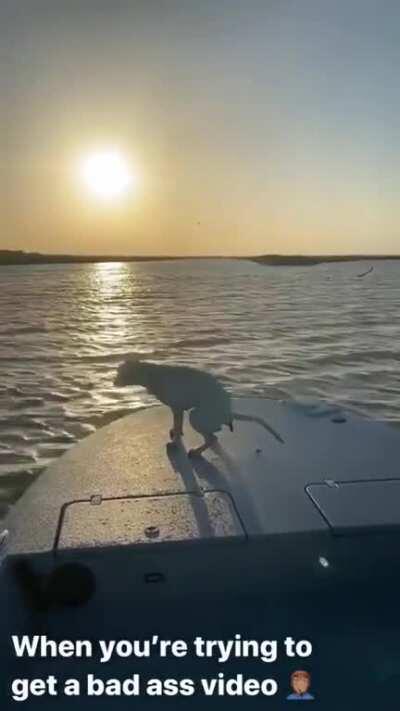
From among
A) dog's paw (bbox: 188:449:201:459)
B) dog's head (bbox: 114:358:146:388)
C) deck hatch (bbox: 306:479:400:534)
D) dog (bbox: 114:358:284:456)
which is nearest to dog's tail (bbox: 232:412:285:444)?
dog (bbox: 114:358:284:456)

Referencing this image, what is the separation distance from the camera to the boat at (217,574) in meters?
3.74

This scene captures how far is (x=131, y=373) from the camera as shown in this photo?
6906mm

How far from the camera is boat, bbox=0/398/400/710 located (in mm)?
3738

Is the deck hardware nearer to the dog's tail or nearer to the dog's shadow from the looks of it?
the dog's shadow

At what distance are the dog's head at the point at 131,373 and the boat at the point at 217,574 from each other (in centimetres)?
161

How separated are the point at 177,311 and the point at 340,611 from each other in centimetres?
3338

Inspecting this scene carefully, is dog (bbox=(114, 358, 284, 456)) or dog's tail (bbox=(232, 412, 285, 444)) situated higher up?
dog (bbox=(114, 358, 284, 456))

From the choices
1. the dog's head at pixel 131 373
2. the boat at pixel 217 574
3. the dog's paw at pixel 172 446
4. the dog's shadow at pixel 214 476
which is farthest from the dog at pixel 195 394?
the boat at pixel 217 574

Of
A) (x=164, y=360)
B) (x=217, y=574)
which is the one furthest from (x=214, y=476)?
(x=164, y=360)

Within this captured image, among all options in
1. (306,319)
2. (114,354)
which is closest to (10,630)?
(114,354)

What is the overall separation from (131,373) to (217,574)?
10.3ft

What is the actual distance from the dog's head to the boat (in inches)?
63.2

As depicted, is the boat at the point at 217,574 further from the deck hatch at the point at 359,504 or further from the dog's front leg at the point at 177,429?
the dog's front leg at the point at 177,429

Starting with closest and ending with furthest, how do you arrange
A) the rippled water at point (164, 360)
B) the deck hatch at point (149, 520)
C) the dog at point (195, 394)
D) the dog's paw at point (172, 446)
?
1. the deck hatch at point (149, 520)
2. the dog at point (195, 394)
3. the dog's paw at point (172, 446)
4. the rippled water at point (164, 360)
